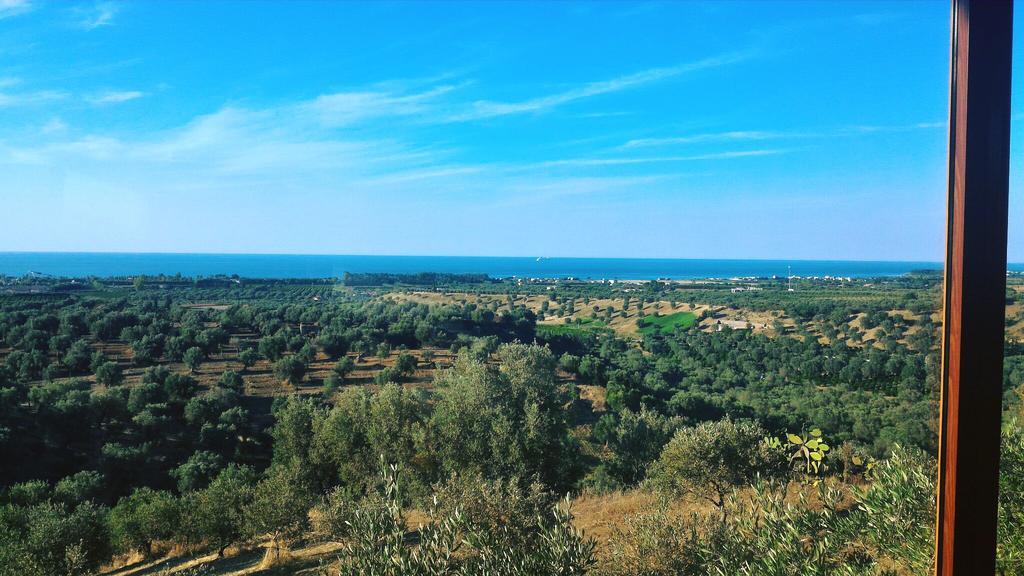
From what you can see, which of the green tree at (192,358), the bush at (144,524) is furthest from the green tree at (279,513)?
the green tree at (192,358)

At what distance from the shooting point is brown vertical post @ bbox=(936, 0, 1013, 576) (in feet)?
3.65

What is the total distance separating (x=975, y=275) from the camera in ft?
3.69

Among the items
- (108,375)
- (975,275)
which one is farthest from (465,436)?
(108,375)

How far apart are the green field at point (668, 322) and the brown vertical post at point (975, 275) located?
4567 centimetres

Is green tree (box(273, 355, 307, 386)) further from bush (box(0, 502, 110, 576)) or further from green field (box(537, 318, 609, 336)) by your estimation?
green field (box(537, 318, 609, 336))

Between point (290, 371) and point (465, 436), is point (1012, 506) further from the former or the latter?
point (290, 371)

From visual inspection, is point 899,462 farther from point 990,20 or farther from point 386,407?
point 386,407

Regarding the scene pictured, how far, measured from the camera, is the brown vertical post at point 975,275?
1112 millimetres

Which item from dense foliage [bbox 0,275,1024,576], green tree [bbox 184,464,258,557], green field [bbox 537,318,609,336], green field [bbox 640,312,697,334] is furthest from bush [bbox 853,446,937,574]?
green field [bbox 640,312,697,334]

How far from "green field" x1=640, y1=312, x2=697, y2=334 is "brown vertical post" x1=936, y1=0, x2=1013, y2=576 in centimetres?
4567

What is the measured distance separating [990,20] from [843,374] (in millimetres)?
25026

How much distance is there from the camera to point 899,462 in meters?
4.06

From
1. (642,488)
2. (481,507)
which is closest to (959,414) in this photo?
(481,507)

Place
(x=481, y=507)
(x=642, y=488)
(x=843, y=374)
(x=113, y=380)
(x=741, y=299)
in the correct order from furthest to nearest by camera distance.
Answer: (x=741, y=299) < (x=113, y=380) < (x=843, y=374) < (x=642, y=488) < (x=481, y=507)
